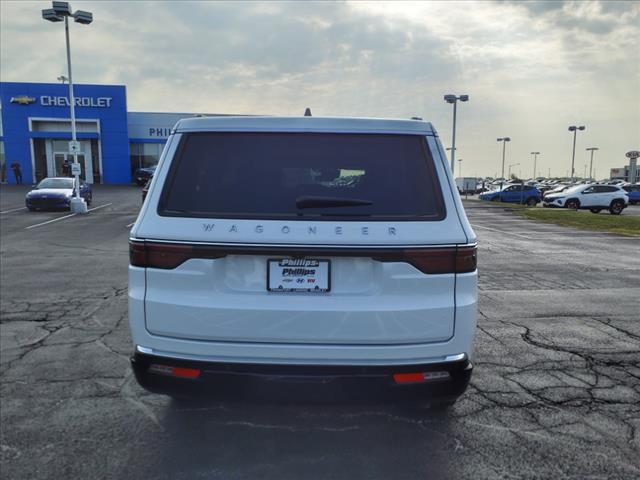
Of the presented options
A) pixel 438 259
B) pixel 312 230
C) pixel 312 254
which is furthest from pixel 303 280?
pixel 438 259

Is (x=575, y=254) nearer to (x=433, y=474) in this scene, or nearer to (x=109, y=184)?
(x=433, y=474)

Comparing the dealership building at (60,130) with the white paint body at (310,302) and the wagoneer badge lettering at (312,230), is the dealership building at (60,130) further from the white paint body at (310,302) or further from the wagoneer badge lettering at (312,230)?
the wagoneer badge lettering at (312,230)

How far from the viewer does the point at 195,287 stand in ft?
8.58

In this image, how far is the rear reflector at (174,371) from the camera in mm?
2652

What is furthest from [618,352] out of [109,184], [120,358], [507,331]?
[109,184]

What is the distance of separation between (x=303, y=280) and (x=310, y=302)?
123 millimetres

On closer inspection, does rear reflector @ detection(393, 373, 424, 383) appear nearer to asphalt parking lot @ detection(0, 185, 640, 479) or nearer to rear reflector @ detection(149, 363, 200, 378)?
asphalt parking lot @ detection(0, 185, 640, 479)

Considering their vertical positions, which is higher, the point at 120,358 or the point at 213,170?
the point at 213,170

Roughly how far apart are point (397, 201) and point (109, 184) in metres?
47.3

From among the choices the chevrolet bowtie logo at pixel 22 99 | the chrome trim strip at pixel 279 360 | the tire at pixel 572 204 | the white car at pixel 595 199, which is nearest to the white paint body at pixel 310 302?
the chrome trim strip at pixel 279 360

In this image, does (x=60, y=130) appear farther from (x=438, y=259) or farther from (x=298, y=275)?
(x=438, y=259)

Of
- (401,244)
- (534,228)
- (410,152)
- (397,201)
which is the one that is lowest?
(534,228)

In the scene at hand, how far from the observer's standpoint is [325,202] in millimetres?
2623

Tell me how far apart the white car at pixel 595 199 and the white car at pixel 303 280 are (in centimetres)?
3016
